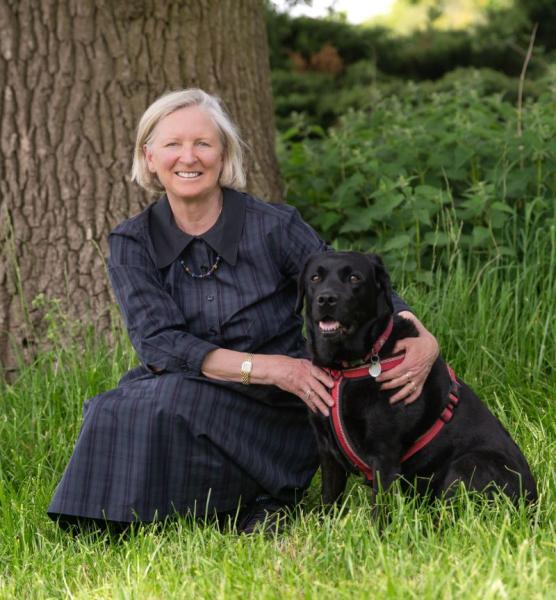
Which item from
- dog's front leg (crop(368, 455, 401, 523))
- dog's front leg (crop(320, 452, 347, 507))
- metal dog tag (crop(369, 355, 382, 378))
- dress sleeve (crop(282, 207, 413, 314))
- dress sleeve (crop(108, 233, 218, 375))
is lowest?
dog's front leg (crop(320, 452, 347, 507))

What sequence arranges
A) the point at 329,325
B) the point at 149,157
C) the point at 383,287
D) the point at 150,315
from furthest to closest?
1. the point at 149,157
2. the point at 150,315
3. the point at 383,287
4. the point at 329,325

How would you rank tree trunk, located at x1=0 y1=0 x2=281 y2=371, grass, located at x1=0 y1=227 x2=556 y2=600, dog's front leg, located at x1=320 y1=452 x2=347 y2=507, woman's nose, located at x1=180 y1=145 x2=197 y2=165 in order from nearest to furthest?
grass, located at x1=0 y1=227 x2=556 y2=600, dog's front leg, located at x1=320 y1=452 x2=347 y2=507, woman's nose, located at x1=180 y1=145 x2=197 y2=165, tree trunk, located at x1=0 y1=0 x2=281 y2=371

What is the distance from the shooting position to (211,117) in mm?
3682

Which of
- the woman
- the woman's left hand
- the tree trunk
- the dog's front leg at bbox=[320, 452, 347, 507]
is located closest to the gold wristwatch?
the woman

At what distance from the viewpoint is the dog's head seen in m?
3.13

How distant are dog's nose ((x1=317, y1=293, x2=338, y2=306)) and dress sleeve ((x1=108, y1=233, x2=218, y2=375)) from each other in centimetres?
53

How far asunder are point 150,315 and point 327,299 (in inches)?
29.4

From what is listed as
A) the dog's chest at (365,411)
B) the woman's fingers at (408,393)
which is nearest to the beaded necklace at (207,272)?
the dog's chest at (365,411)

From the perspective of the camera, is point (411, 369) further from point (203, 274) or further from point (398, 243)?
point (398, 243)

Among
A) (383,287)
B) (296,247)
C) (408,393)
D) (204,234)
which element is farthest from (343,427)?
(204,234)

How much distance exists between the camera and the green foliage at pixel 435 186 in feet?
16.6

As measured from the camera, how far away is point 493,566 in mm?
2428

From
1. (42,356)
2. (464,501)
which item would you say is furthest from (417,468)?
(42,356)

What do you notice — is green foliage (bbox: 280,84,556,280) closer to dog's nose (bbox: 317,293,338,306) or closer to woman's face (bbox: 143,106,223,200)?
woman's face (bbox: 143,106,223,200)
